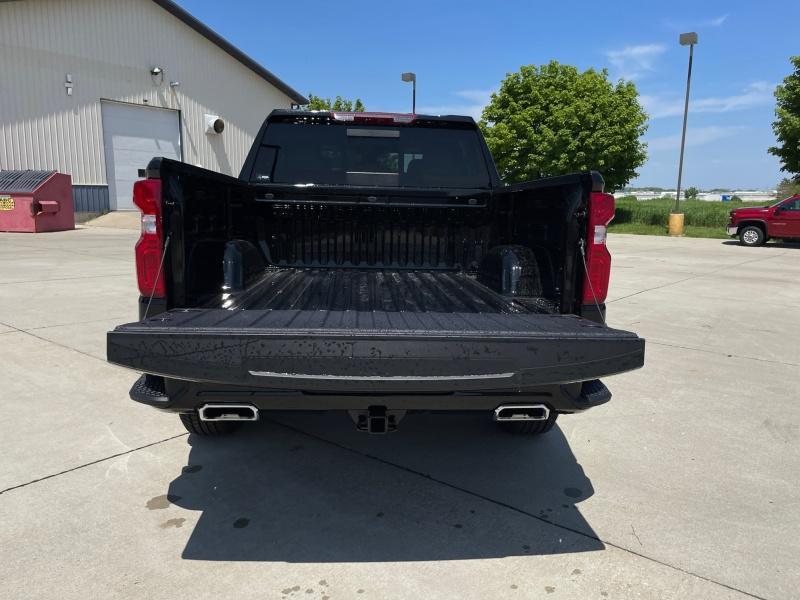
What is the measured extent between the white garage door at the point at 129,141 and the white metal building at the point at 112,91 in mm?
39

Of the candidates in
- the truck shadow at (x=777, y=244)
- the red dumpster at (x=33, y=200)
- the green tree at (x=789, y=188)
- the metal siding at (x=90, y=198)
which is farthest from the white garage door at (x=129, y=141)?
the green tree at (x=789, y=188)

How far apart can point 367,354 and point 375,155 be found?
271cm

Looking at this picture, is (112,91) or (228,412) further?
(112,91)

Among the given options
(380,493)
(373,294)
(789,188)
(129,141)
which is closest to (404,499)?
(380,493)

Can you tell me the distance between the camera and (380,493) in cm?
296

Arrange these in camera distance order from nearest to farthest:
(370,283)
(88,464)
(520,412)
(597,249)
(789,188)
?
(520,412) < (597,249) < (88,464) < (370,283) < (789,188)

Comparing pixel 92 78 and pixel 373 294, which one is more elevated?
pixel 92 78

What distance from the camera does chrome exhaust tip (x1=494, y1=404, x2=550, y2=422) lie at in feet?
8.23

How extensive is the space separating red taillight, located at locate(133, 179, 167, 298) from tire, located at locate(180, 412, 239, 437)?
0.88 m

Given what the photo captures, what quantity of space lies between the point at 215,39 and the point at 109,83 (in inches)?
223

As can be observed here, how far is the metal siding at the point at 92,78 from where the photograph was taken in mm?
19422

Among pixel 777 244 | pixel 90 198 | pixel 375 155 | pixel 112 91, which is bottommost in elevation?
pixel 777 244

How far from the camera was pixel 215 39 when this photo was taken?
83.9 ft

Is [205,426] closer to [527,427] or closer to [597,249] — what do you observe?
[527,427]
